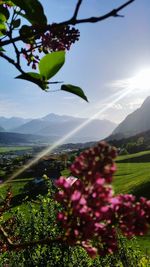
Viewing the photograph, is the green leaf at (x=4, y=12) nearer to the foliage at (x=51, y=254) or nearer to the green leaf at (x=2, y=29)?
the green leaf at (x=2, y=29)

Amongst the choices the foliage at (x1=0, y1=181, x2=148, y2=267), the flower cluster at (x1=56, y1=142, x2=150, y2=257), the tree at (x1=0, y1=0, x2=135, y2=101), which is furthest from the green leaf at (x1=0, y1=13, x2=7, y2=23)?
the foliage at (x1=0, y1=181, x2=148, y2=267)

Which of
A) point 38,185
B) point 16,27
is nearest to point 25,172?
point 38,185

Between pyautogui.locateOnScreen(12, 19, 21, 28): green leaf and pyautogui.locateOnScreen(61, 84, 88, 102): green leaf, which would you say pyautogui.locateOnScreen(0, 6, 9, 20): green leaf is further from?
pyautogui.locateOnScreen(61, 84, 88, 102): green leaf

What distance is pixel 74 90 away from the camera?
228 centimetres

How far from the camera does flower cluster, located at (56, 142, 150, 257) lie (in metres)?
1.32

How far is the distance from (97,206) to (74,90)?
3.32 ft

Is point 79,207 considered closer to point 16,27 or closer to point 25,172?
point 16,27

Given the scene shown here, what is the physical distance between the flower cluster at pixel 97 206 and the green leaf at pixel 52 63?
932 mm

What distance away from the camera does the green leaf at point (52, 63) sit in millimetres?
2264

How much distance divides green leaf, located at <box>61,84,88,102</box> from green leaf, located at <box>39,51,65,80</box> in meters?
0.10

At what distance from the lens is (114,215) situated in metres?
Answer: 1.57

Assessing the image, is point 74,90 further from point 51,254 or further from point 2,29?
point 51,254

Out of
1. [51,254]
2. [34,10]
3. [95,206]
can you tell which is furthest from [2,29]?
[51,254]

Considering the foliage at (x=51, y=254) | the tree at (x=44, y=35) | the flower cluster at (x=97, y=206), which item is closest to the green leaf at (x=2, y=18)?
the tree at (x=44, y=35)
